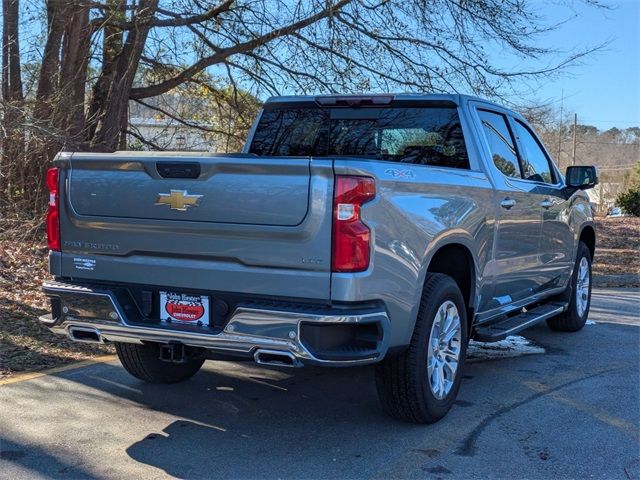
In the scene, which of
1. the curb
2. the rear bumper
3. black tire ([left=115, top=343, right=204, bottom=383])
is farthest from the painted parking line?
the curb

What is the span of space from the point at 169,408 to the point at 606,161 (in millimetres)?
72722

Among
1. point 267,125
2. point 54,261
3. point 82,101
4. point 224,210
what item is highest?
point 82,101

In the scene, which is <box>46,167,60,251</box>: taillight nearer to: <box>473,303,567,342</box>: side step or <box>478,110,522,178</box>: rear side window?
<box>473,303,567,342</box>: side step

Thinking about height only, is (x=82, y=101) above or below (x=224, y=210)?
above

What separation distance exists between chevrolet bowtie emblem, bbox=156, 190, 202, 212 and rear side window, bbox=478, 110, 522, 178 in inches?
104

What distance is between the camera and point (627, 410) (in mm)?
4902

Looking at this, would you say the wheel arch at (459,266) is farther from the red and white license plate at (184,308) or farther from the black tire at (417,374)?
the red and white license plate at (184,308)

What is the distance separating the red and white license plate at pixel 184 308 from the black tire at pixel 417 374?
1140mm

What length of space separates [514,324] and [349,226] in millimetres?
2628

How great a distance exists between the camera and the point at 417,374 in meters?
4.21

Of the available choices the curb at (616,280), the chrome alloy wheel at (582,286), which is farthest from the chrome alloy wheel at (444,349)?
the curb at (616,280)

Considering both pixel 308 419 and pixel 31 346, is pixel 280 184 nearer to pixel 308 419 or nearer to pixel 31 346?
pixel 308 419

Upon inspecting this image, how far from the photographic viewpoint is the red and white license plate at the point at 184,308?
13.0 feet

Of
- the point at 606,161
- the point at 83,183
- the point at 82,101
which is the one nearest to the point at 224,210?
the point at 83,183
